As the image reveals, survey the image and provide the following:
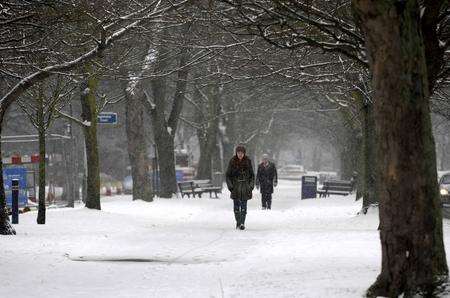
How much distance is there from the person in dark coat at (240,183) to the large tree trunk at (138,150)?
9.41 meters

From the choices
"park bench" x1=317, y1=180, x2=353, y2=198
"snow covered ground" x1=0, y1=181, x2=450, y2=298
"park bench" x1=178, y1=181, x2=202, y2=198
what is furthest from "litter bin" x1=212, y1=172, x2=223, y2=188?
"snow covered ground" x1=0, y1=181, x2=450, y2=298

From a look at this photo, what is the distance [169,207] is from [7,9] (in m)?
13.5

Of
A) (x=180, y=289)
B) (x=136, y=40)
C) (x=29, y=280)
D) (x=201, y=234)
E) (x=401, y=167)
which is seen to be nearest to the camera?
(x=401, y=167)

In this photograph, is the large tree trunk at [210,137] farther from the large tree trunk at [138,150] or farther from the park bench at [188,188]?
the large tree trunk at [138,150]

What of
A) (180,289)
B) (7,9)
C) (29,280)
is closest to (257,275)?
(180,289)

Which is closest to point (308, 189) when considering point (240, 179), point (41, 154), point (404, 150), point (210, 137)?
point (210, 137)

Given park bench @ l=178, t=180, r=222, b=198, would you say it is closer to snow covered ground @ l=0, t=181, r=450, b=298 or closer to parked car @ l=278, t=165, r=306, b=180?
snow covered ground @ l=0, t=181, r=450, b=298

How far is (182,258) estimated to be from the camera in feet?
35.8

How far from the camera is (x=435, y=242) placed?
6.32 meters

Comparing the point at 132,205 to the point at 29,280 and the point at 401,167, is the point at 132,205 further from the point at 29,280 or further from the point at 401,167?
the point at 401,167

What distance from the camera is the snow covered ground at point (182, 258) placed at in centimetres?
773

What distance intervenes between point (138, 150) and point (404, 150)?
19822 mm

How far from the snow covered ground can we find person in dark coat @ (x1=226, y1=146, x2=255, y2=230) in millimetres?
418

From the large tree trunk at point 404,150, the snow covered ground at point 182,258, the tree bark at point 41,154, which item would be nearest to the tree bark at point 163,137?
the snow covered ground at point 182,258
